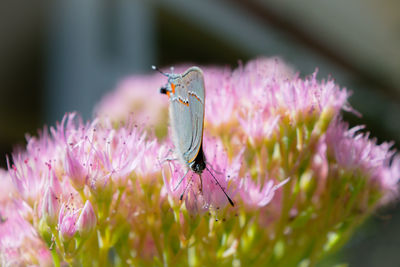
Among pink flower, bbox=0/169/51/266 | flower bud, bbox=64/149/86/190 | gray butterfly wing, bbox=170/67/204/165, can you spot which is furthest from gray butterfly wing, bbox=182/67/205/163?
pink flower, bbox=0/169/51/266

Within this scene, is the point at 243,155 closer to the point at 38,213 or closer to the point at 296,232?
the point at 296,232

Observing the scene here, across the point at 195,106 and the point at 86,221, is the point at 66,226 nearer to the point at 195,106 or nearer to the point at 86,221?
the point at 86,221

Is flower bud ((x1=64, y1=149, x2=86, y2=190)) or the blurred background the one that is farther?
the blurred background

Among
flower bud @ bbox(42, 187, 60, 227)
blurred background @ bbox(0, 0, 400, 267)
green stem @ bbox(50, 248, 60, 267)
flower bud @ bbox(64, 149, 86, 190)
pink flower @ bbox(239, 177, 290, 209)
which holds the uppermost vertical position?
blurred background @ bbox(0, 0, 400, 267)

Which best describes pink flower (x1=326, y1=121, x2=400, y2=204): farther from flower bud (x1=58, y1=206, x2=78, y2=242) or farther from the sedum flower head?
flower bud (x1=58, y1=206, x2=78, y2=242)

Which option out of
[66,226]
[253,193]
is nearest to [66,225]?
[66,226]

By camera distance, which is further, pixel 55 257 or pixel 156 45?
pixel 156 45
